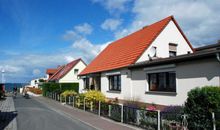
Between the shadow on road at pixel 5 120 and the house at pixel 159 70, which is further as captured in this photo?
the shadow on road at pixel 5 120

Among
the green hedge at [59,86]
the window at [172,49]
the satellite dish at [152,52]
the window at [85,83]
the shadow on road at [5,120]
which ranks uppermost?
the window at [172,49]

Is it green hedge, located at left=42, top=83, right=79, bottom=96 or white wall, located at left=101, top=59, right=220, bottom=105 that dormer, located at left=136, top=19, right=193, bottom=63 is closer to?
white wall, located at left=101, top=59, right=220, bottom=105

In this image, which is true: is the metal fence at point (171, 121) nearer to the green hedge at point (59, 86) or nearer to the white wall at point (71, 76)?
the green hedge at point (59, 86)

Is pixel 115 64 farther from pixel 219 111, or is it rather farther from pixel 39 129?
pixel 219 111

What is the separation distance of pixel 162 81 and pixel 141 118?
454 centimetres

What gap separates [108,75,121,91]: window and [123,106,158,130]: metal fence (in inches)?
330

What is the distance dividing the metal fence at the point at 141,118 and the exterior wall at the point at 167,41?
754cm

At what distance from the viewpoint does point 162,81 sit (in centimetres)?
1645

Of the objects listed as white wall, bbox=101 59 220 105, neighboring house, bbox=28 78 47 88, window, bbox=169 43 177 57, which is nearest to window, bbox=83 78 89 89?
white wall, bbox=101 59 220 105

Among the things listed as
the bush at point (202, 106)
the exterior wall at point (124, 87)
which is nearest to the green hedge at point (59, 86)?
the exterior wall at point (124, 87)

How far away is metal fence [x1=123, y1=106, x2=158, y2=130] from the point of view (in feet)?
38.2

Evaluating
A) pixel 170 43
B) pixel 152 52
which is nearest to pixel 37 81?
pixel 170 43

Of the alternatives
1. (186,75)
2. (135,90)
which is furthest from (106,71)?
(186,75)

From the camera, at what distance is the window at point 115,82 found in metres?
22.5
